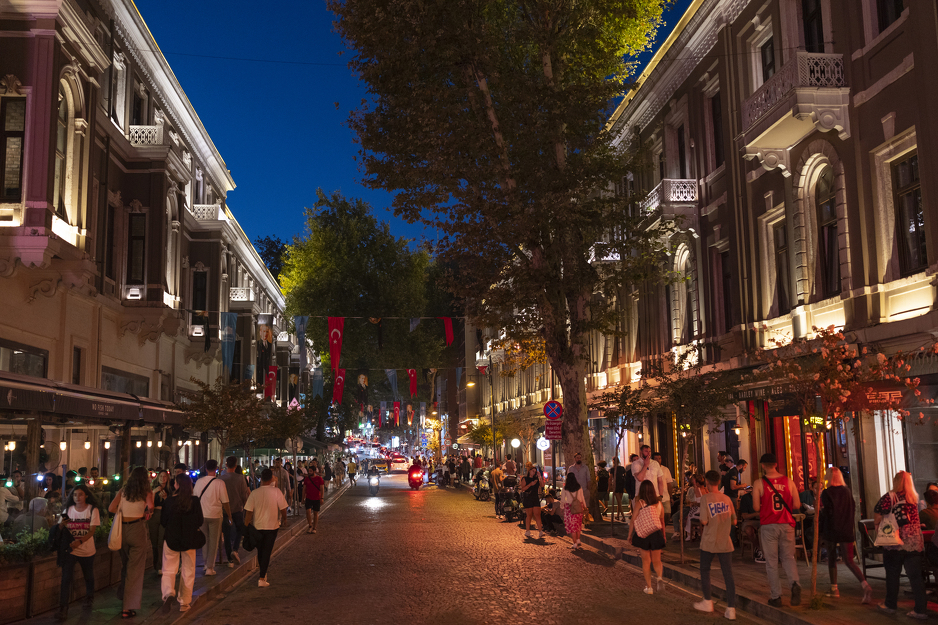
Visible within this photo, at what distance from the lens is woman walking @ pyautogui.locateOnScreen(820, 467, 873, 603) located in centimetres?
1105

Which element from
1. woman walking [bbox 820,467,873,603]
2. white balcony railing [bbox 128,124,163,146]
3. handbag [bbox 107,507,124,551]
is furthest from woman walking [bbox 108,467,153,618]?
white balcony railing [bbox 128,124,163,146]

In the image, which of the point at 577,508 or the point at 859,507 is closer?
the point at 859,507

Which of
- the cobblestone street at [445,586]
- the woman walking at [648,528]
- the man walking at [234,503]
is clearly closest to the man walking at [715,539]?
the cobblestone street at [445,586]

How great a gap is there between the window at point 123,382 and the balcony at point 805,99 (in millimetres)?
18213

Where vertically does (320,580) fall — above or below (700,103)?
below

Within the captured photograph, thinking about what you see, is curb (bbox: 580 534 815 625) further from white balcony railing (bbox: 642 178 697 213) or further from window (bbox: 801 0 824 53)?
window (bbox: 801 0 824 53)

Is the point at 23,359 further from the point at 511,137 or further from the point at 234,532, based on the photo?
the point at 511,137

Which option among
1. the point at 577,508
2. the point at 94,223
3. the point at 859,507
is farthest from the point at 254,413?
the point at 859,507

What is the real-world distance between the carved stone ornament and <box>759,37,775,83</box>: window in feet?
56.8

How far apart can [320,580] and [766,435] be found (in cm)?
1296

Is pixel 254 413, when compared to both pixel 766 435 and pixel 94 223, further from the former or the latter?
pixel 766 435

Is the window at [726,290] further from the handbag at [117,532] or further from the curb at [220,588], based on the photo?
the handbag at [117,532]

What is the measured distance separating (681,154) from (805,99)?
1069cm

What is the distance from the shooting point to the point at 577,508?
18047 mm
